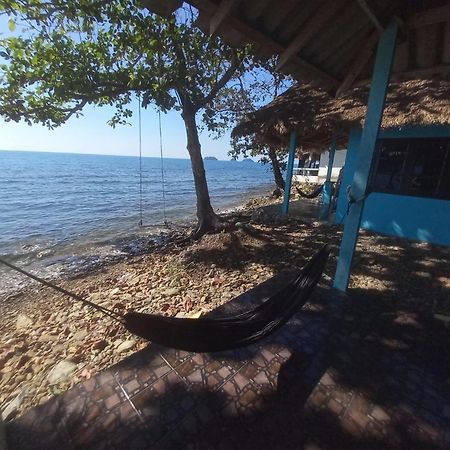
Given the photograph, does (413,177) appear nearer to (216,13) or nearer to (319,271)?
(319,271)

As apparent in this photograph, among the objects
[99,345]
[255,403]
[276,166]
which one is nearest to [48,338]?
[99,345]

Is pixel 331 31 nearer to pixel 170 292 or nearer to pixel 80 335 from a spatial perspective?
pixel 170 292

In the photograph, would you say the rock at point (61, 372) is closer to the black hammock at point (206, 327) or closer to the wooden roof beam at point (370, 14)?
the black hammock at point (206, 327)

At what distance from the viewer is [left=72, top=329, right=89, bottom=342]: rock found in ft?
9.78

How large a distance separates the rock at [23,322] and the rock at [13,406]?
1.92 meters

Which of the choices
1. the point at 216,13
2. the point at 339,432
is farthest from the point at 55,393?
the point at 216,13

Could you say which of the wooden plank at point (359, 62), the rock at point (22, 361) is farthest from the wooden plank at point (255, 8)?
the rock at point (22, 361)

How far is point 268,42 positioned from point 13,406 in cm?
359

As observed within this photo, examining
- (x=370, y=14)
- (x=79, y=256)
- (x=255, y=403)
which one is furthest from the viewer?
(x=79, y=256)

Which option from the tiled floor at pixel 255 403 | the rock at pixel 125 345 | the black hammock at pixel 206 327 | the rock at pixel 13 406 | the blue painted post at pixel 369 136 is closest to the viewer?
the tiled floor at pixel 255 403

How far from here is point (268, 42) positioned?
90.1 inches

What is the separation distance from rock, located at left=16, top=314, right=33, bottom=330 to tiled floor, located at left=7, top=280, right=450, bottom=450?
2490mm

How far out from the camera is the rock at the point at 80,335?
9.78 ft

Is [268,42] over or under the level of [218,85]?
under
